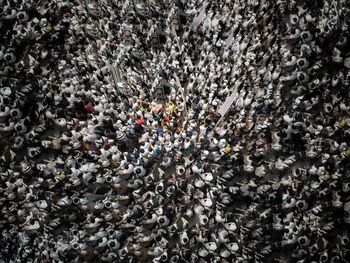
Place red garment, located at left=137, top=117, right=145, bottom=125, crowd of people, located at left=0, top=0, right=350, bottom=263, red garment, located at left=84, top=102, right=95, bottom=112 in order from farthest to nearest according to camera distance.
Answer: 1. red garment, located at left=137, top=117, right=145, bottom=125
2. red garment, located at left=84, top=102, right=95, bottom=112
3. crowd of people, located at left=0, top=0, right=350, bottom=263

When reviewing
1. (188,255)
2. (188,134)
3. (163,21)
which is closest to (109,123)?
(188,134)

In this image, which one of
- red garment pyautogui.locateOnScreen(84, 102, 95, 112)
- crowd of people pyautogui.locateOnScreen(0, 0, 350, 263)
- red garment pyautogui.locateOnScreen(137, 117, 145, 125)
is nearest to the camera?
crowd of people pyautogui.locateOnScreen(0, 0, 350, 263)

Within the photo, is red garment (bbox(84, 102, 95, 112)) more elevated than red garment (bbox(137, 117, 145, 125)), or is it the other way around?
red garment (bbox(84, 102, 95, 112))

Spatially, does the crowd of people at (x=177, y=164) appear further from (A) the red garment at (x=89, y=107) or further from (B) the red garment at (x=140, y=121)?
(B) the red garment at (x=140, y=121)

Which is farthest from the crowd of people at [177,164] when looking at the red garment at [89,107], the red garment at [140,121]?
the red garment at [140,121]

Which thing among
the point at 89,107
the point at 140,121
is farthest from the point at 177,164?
the point at 89,107

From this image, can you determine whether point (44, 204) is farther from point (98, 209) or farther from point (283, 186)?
point (283, 186)

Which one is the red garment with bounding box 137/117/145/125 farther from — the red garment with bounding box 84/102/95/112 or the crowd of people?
the red garment with bounding box 84/102/95/112

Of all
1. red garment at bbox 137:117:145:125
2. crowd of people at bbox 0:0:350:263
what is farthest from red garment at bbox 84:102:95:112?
red garment at bbox 137:117:145:125

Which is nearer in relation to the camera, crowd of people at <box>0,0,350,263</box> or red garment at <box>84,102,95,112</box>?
crowd of people at <box>0,0,350,263</box>
